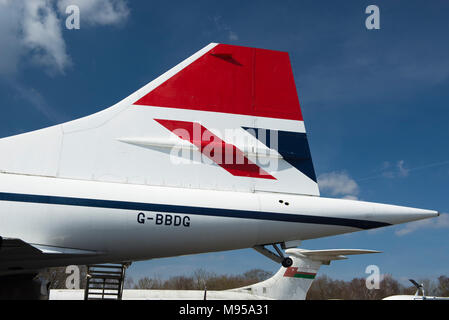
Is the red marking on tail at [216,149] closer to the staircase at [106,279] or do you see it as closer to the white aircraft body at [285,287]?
the staircase at [106,279]

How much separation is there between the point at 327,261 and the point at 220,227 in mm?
13199

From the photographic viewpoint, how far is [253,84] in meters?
7.68

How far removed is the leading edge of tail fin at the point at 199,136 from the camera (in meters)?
6.62

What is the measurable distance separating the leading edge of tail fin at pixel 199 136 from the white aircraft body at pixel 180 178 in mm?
21

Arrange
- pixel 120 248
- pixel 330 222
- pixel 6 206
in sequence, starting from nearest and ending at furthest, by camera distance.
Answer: pixel 6 206 < pixel 120 248 < pixel 330 222

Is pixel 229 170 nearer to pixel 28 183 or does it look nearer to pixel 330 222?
pixel 330 222

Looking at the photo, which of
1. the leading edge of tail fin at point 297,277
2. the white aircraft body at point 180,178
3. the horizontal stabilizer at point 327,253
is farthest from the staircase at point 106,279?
the leading edge of tail fin at point 297,277

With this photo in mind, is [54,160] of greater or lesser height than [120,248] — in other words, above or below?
above

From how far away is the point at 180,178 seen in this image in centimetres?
680

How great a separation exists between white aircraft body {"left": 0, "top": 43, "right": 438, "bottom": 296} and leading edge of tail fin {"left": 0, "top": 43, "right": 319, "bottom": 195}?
Result: 0.8 inches

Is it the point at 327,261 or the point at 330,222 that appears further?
the point at 327,261

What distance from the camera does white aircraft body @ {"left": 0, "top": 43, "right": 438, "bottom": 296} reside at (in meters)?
5.98

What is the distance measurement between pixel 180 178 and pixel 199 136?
3.10ft

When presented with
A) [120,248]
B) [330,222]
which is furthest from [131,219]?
[330,222]
